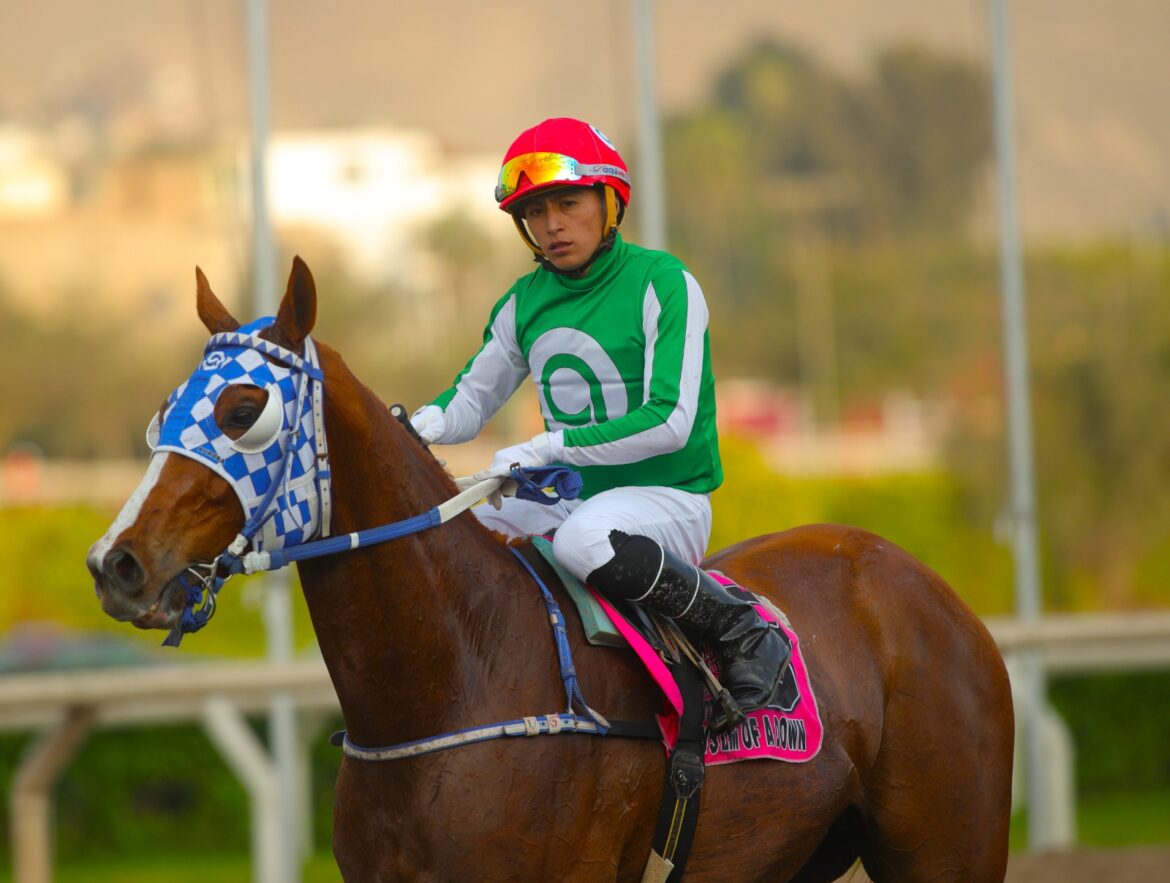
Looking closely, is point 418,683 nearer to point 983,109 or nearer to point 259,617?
point 983,109

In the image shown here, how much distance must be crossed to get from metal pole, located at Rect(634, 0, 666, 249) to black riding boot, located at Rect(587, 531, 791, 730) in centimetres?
440

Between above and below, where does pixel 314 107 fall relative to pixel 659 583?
above

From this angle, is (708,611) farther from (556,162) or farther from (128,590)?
(128,590)

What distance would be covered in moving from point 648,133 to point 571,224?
4409mm

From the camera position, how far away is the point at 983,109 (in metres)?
9.38

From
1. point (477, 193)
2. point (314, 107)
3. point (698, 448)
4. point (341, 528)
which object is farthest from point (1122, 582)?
point (341, 528)

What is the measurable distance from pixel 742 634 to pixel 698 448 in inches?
16.8

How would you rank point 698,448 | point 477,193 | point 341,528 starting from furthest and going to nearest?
point 477,193
point 698,448
point 341,528

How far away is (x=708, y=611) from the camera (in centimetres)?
319

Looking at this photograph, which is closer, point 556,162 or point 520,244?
point 556,162

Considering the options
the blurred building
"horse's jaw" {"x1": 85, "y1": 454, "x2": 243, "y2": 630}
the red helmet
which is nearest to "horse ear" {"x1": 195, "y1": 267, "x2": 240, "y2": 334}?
"horse's jaw" {"x1": 85, "y1": 454, "x2": 243, "y2": 630}

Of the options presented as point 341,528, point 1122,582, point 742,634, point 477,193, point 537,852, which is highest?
point 477,193

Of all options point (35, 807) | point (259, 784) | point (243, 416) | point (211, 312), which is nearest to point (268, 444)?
point (243, 416)

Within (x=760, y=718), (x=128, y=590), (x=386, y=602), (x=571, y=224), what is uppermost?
(x=571, y=224)
